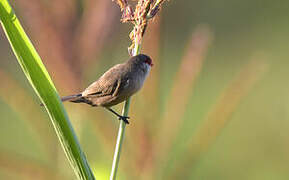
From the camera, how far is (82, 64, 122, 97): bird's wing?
60.6 inches

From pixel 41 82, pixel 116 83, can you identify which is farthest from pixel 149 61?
pixel 41 82

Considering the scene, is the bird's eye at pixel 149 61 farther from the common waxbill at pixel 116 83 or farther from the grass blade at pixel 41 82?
the grass blade at pixel 41 82

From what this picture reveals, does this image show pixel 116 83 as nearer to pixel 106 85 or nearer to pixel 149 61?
pixel 106 85

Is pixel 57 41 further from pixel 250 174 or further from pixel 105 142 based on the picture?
pixel 250 174

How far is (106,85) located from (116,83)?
0.10 ft

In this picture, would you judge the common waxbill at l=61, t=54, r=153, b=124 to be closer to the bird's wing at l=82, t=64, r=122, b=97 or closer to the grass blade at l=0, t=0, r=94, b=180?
the bird's wing at l=82, t=64, r=122, b=97

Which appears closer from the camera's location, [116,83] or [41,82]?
[41,82]

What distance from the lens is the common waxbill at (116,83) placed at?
1.52m

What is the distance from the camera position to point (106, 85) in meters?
1.54

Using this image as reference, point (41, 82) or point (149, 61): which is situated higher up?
point (149, 61)

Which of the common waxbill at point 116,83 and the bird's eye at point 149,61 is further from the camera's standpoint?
the bird's eye at point 149,61

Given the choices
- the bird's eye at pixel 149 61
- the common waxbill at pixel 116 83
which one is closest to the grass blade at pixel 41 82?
the common waxbill at pixel 116 83

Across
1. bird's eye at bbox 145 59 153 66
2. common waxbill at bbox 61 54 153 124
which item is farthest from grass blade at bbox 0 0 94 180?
bird's eye at bbox 145 59 153 66

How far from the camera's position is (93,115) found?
1.95 meters
